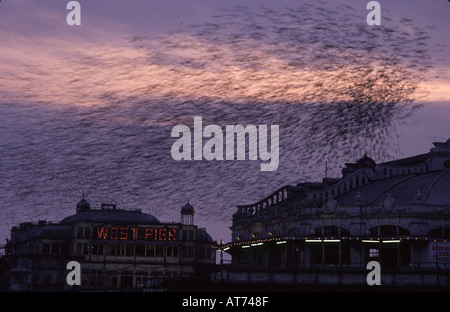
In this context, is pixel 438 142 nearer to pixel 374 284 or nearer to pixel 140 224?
pixel 374 284

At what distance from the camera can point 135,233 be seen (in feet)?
645

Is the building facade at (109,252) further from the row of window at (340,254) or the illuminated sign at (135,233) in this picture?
the row of window at (340,254)

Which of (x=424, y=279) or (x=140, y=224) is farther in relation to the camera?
(x=140, y=224)

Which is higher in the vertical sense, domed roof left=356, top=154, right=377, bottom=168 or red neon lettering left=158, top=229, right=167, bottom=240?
domed roof left=356, top=154, right=377, bottom=168

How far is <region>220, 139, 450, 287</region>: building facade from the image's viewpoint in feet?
390

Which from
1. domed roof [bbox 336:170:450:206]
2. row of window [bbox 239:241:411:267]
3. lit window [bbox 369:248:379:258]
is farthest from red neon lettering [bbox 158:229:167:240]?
lit window [bbox 369:248:379:258]

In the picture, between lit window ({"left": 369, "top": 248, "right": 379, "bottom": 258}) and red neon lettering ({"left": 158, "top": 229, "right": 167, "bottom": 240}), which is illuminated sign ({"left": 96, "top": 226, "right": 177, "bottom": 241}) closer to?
red neon lettering ({"left": 158, "top": 229, "right": 167, "bottom": 240})

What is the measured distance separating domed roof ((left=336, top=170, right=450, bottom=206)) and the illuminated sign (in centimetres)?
6191

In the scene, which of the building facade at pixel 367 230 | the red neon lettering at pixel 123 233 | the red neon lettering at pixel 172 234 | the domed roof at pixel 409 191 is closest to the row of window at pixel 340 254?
the building facade at pixel 367 230

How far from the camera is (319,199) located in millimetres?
140375

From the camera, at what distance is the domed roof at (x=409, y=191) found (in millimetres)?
130250
